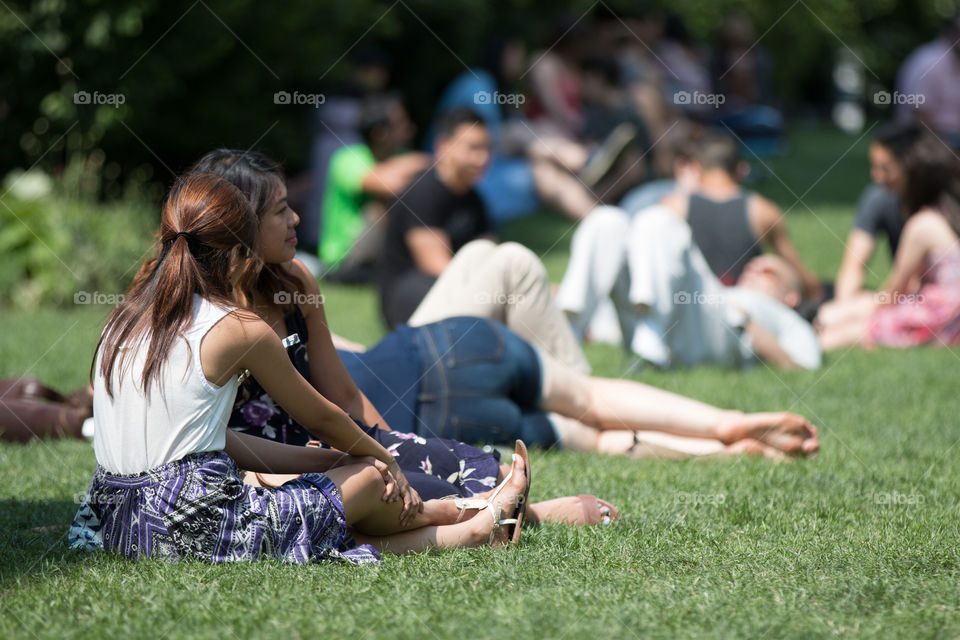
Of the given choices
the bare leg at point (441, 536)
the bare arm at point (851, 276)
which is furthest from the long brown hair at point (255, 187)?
the bare arm at point (851, 276)

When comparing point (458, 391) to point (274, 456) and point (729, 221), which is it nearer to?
point (274, 456)

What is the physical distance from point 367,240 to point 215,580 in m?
6.86

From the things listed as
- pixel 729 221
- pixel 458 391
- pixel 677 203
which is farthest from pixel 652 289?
pixel 458 391

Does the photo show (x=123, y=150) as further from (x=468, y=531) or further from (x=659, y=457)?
(x=468, y=531)

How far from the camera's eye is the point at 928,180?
7.32m

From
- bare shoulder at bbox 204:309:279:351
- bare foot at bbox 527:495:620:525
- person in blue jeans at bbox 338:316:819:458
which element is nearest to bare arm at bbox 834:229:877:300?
person in blue jeans at bbox 338:316:819:458

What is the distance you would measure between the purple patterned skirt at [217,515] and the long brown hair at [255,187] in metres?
0.62

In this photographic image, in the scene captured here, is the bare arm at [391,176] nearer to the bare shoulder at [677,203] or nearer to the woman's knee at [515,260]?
the bare shoulder at [677,203]

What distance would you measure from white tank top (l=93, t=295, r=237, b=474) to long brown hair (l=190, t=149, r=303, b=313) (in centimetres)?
43

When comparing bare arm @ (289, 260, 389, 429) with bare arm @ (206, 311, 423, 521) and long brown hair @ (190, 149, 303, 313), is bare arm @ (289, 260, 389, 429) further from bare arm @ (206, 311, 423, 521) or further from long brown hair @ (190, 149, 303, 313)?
bare arm @ (206, 311, 423, 521)

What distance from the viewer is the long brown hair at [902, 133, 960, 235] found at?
7.29m

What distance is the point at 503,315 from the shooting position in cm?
505

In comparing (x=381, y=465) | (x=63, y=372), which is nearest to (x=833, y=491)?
(x=381, y=465)

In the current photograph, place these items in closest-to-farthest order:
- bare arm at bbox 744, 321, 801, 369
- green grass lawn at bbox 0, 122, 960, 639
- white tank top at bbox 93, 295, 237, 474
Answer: green grass lawn at bbox 0, 122, 960, 639 → white tank top at bbox 93, 295, 237, 474 → bare arm at bbox 744, 321, 801, 369
